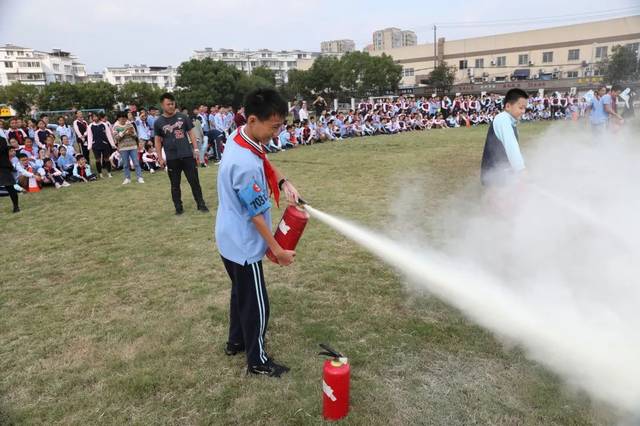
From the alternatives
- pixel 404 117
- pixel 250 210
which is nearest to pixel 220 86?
pixel 404 117

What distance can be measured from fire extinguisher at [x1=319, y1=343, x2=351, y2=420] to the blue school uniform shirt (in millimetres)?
894

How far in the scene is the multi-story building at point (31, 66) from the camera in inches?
3853

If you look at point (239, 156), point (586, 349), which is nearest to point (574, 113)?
point (586, 349)

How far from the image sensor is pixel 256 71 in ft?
269

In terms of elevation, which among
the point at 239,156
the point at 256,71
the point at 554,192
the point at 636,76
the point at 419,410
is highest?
the point at 256,71

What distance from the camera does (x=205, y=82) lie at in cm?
6250

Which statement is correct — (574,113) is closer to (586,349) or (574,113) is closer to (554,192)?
(554,192)

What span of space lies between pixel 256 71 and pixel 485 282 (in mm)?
83504

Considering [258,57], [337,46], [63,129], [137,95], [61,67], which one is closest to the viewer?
[63,129]

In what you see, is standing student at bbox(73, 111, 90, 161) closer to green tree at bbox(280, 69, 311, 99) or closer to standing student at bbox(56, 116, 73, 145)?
standing student at bbox(56, 116, 73, 145)

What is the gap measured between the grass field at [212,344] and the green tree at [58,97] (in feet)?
205

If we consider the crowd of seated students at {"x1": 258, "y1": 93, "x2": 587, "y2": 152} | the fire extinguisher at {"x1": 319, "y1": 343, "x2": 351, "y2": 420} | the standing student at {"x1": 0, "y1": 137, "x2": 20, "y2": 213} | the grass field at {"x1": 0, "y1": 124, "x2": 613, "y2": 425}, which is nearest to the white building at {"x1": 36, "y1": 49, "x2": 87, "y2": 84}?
the crowd of seated students at {"x1": 258, "y1": 93, "x2": 587, "y2": 152}

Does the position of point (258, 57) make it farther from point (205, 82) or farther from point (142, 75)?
point (205, 82)

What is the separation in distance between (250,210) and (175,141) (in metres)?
5.67
